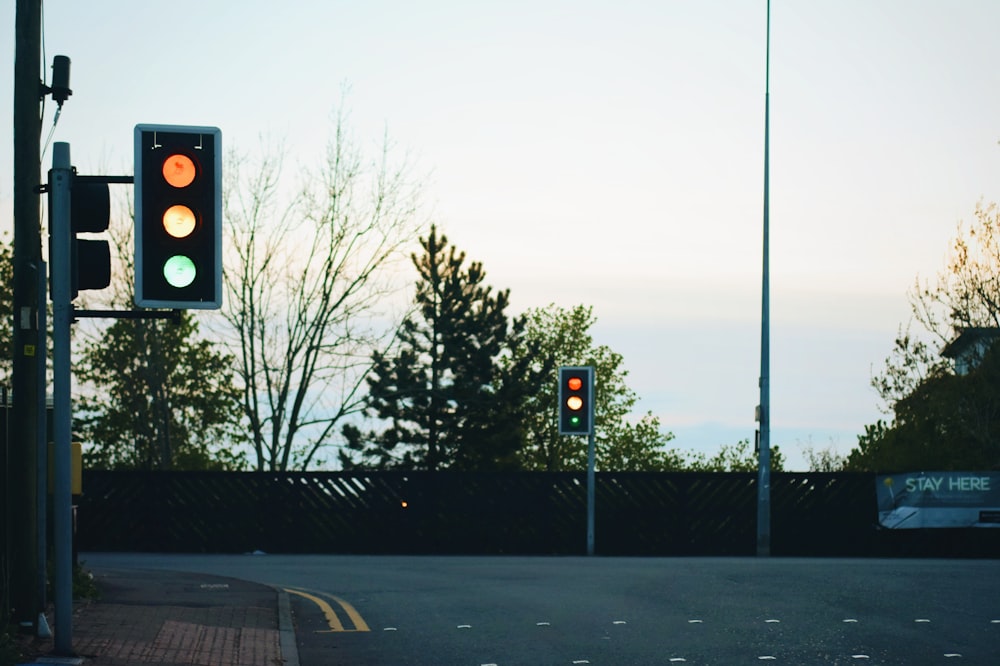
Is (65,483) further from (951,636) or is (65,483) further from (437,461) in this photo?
(437,461)

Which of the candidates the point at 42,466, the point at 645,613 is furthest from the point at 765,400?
the point at 42,466

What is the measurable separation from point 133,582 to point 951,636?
955 cm

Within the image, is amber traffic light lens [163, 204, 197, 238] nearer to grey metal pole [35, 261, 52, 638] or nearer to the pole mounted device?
grey metal pole [35, 261, 52, 638]

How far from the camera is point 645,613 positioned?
40.5ft

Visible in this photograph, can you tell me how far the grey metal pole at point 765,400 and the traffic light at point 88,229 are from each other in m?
17.8

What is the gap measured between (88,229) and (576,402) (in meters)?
15.8

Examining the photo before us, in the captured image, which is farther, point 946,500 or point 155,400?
point 155,400

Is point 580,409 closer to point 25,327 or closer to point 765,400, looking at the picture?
point 765,400

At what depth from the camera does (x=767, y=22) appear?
29.9m

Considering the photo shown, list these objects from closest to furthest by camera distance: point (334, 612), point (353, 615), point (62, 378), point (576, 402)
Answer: point (62, 378) → point (353, 615) → point (334, 612) → point (576, 402)

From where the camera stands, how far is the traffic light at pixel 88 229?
342 inches

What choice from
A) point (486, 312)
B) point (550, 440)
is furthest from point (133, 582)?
point (550, 440)

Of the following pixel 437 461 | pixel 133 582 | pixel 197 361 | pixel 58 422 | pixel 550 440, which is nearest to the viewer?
pixel 58 422

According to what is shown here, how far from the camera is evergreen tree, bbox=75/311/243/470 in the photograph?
122ft
